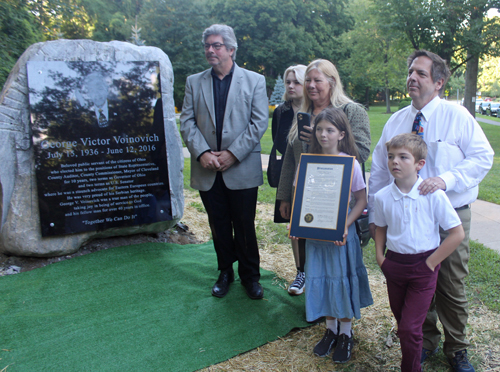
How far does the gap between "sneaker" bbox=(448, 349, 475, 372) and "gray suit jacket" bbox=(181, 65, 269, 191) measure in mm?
1821

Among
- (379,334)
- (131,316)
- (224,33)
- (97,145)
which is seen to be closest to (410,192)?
(379,334)

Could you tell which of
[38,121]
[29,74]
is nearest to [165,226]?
[38,121]

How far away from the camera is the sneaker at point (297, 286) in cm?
333

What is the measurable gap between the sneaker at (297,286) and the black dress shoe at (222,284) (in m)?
0.55

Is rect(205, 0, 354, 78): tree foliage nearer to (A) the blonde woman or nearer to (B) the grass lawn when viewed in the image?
(B) the grass lawn

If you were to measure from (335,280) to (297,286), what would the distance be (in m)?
0.96

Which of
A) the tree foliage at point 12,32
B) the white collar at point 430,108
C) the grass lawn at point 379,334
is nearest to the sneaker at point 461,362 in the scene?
the grass lawn at point 379,334

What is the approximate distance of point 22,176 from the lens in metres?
3.84

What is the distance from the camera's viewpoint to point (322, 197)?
2322 millimetres

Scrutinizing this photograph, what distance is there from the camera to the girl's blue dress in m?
2.44

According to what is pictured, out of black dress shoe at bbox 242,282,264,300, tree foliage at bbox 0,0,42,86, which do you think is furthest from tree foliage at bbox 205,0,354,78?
black dress shoe at bbox 242,282,264,300

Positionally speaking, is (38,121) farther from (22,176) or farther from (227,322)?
(227,322)

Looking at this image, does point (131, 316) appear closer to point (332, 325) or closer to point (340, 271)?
point (332, 325)

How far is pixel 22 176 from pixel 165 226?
155 cm
